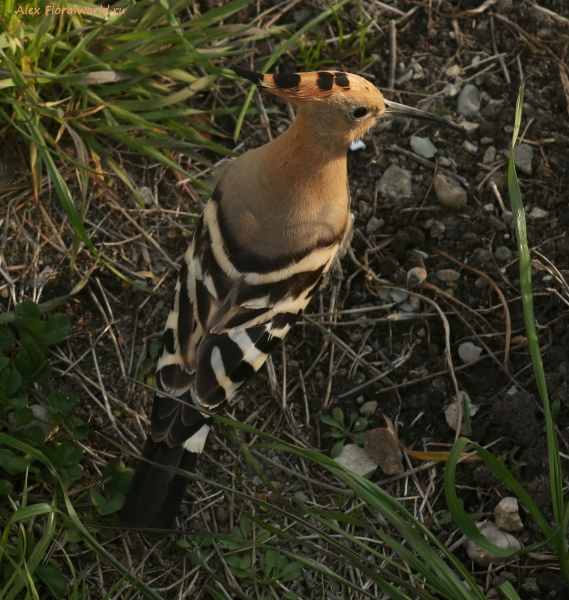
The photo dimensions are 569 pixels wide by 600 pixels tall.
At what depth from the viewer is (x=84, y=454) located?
2.20 metres

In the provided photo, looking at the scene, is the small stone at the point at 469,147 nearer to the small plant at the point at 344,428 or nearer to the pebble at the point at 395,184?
the pebble at the point at 395,184

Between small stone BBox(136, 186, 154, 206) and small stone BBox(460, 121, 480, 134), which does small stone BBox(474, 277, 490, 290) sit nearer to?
small stone BBox(460, 121, 480, 134)

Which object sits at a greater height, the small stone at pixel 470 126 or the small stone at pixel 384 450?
the small stone at pixel 470 126

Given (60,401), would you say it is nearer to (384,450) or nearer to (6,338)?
(6,338)

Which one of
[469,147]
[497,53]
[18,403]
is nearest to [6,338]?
[18,403]

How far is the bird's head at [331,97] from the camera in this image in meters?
2.04

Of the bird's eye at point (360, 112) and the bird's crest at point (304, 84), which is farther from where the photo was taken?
the bird's eye at point (360, 112)

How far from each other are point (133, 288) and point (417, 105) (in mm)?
1143

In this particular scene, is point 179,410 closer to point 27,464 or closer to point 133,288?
point 27,464

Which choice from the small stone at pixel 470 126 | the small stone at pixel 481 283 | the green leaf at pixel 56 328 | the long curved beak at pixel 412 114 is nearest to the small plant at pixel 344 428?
the small stone at pixel 481 283

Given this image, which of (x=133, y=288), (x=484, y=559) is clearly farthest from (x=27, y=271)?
(x=484, y=559)

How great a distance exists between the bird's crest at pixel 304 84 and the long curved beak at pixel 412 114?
258 mm

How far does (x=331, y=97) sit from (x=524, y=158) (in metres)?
0.80

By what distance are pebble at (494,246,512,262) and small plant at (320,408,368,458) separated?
0.67 m
